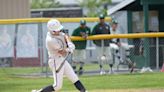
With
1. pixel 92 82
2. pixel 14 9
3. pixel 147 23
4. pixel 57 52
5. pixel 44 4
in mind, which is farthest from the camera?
pixel 44 4

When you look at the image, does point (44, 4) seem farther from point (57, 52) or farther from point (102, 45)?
point (57, 52)

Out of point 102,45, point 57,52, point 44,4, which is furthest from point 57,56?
point 44,4

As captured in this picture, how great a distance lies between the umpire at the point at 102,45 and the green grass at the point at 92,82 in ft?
2.67

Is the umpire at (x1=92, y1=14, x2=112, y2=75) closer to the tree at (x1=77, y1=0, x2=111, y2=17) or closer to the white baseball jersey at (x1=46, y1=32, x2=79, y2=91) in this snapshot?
the white baseball jersey at (x1=46, y1=32, x2=79, y2=91)

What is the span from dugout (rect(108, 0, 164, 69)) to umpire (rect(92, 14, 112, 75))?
3.28ft

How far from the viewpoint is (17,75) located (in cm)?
2080

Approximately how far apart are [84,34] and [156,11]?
5.55 meters

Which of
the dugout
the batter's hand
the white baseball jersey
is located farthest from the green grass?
the batter's hand

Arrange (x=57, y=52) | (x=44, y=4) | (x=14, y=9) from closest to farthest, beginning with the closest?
1. (x=57, y=52)
2. (x=14, y=9)
3. (x=44, y=4)

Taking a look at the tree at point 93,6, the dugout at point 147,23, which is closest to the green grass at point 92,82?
the dugout at point 147,23

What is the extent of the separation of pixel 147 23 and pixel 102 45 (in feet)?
10.9

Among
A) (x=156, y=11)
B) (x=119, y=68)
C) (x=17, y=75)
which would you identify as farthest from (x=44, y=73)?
(x=156, y=11)

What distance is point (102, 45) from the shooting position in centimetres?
2080

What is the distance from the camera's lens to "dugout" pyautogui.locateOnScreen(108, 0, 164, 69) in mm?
21156
